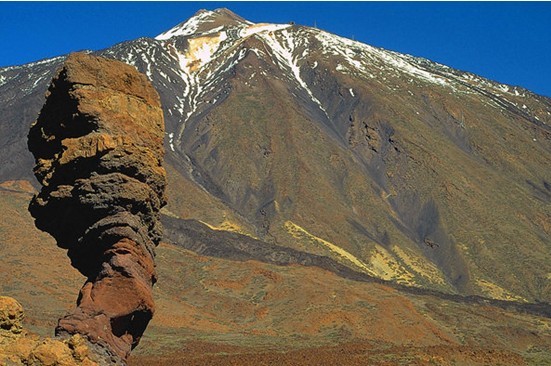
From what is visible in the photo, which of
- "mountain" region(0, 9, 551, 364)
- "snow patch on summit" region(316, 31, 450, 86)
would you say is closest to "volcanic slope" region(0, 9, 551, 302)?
"mountain" region(0, 9, 551, 364)

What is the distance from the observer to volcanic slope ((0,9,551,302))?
109 metres

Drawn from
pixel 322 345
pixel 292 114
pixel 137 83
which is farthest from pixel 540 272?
pixel 137 83

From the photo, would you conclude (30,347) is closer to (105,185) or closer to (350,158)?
(105,185)

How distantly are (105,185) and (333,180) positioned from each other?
11085 centimetres

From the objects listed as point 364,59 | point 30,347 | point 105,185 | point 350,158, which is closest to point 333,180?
point 350,158

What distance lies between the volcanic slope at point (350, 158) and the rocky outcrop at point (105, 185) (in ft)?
218

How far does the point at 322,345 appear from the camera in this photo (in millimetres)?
48062

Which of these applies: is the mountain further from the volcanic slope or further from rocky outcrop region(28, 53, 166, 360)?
rocky outcrop region(28, 53, 166, 360)

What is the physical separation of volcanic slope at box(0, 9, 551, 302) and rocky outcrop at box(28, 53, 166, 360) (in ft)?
218

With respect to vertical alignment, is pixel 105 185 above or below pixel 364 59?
below

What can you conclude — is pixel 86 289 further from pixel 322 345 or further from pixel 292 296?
pixel 292 296

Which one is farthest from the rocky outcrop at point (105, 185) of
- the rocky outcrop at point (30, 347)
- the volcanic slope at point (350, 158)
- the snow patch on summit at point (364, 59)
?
the snow patch on summit at point (364, 59)

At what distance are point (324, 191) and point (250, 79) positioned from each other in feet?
151

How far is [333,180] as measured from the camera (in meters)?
128
